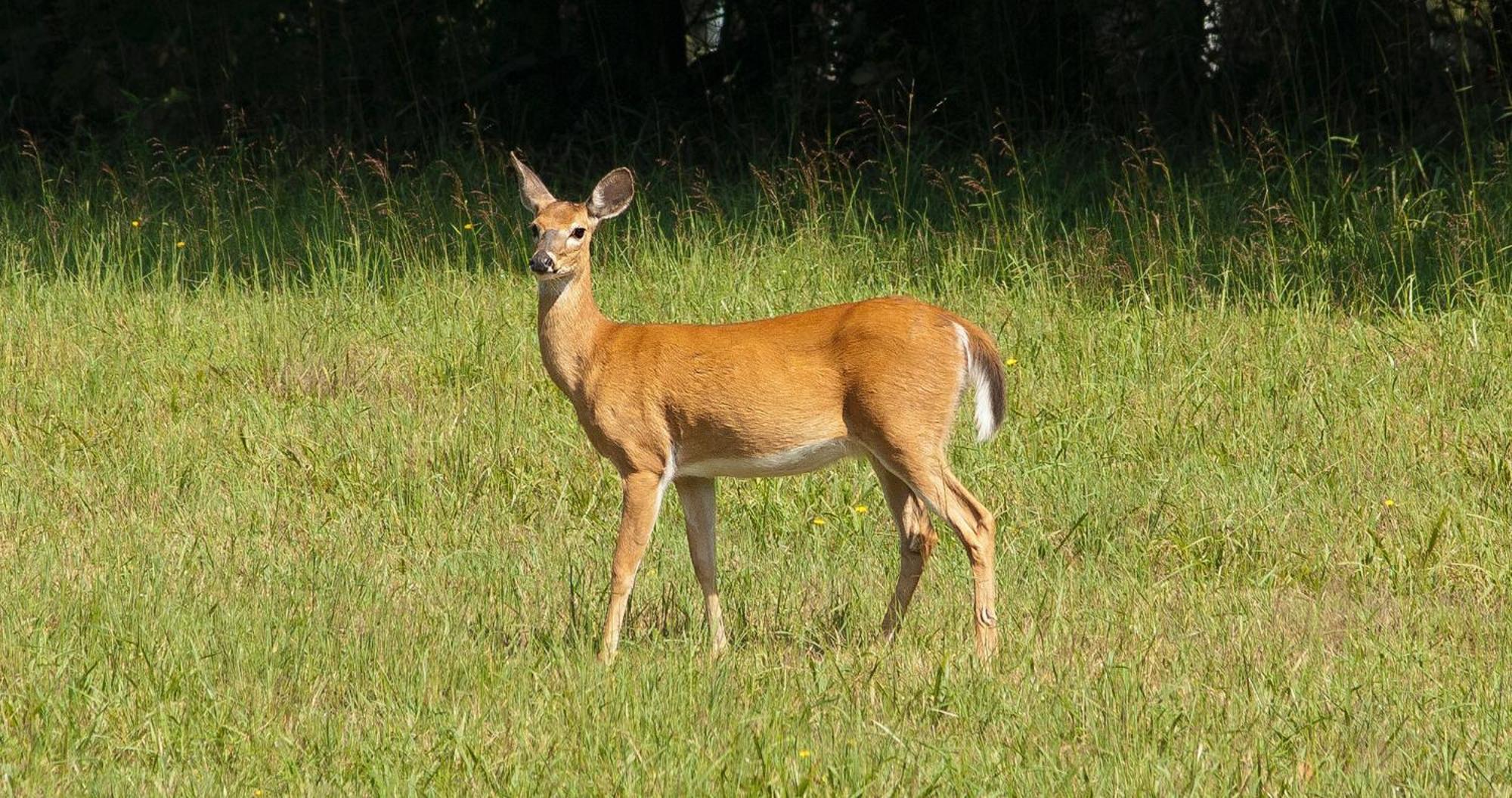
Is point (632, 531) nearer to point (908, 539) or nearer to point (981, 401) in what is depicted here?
point (908, 539)

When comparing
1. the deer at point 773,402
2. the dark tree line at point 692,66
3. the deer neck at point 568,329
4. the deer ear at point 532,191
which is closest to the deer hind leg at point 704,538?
the deer at point 773,402

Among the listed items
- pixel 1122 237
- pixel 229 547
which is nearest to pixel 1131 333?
pixel 1122 237

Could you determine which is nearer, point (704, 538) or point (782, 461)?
point (782, 461)

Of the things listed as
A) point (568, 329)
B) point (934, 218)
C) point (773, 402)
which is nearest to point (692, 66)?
point (934, 218)

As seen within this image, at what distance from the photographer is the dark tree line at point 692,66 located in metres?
9.92

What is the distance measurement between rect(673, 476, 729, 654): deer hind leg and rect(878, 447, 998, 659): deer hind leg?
1.67 ft

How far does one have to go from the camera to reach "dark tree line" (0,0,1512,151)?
992 cm

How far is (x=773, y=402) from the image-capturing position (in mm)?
4367

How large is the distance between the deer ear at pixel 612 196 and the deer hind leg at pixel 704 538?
29.0 inches

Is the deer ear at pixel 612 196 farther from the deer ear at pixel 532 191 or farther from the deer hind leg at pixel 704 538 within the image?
the deer hind leg at pixel 704 538

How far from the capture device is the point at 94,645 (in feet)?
13.6

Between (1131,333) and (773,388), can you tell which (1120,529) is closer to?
(773,388)

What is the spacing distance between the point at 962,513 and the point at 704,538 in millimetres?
660

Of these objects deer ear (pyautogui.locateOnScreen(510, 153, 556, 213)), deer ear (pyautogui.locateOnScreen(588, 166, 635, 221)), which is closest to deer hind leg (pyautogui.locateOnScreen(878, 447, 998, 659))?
deer ear (pyautogui.locateOnScreen(588, 166, 635, 221))
